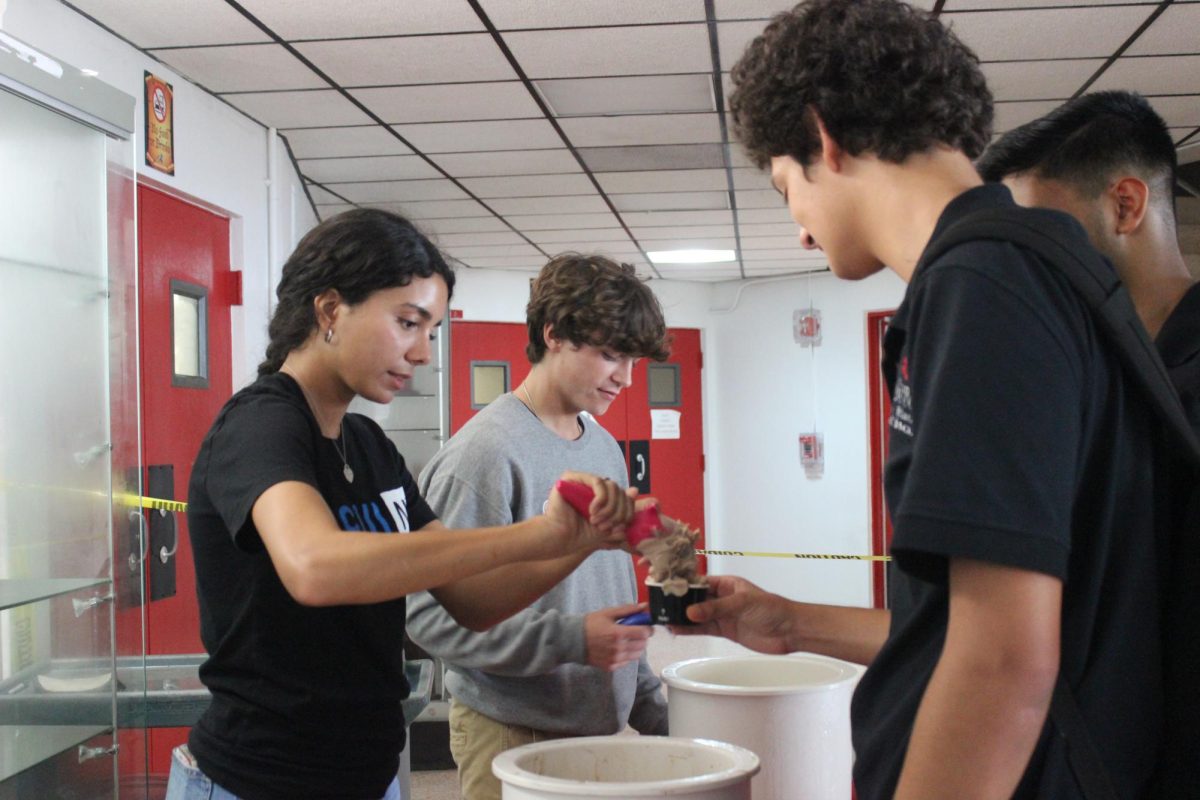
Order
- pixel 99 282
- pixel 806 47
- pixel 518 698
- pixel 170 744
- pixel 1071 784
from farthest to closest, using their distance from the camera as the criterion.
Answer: pixel 170 744 → pixel 99 282 → pixel 518 698 → pixel 806 47 → pixel 1071 784

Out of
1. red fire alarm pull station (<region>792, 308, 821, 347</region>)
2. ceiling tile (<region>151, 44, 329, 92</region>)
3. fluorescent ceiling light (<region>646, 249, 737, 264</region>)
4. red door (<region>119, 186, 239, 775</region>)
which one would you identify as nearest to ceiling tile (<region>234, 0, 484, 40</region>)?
ceiling tile (<region>151, 44, 329, 92</region>)

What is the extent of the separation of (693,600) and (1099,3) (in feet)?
8.32

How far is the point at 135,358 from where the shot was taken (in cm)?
206

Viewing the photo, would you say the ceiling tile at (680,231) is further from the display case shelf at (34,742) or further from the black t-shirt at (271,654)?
the black t-shirt at (271,654)

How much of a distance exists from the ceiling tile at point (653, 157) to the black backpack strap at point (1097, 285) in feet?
13.4

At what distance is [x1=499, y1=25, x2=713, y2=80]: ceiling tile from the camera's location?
3.45 metres

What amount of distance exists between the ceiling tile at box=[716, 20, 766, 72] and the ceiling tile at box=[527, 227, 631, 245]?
3.19 metres

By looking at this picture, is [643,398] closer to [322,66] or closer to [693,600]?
[322,66]

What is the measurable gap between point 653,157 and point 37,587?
3665 mm

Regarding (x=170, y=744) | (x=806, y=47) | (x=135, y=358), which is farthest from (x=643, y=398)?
(x=806, y=47)

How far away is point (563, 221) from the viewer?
6.51 m

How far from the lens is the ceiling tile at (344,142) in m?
4.53

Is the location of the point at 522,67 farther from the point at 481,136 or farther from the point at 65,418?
the point at 65,418

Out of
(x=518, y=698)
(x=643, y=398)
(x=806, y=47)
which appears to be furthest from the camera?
(x=643, y=398)
